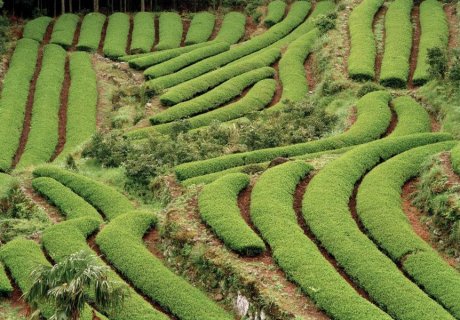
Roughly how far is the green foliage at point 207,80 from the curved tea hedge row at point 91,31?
13.7 m

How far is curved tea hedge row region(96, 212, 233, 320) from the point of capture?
29391 mm

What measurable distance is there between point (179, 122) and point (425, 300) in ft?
83.2

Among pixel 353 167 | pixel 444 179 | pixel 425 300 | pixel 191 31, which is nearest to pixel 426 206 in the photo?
pixel 444 179

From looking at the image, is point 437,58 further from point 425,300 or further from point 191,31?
point 191,31

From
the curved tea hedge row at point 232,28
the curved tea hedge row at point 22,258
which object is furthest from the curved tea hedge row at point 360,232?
the curved tea hedge row at point 232,28

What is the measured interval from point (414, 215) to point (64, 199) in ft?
54.8

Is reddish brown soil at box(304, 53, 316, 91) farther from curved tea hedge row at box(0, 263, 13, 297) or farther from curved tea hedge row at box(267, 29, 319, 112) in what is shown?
curved tea hedge row at box(0, 263, 13, 297)

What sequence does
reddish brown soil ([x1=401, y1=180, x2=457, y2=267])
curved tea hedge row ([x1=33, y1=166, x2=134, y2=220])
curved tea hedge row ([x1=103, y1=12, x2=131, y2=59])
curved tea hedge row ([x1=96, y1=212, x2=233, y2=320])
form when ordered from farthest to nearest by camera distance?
curved tea hedge row ([x1=103, y1=12, x2=131, y2=59]), curved tea hedge row ([x1=33, y1=166, x2=134, y2=220]), reddish brown soil ([x1=401, y1=180, x2=457, y2=267]), curved tea hedge row ([x1=96, y1=212, x2=233, y2=320])

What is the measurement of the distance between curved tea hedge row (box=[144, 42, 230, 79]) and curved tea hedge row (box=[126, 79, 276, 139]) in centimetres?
895

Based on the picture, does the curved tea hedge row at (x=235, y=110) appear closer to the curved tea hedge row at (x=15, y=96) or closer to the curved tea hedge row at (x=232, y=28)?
the curved tea hedge row at (x=15, y=96)

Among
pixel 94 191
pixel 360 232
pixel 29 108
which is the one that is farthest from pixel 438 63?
pixel 29 108

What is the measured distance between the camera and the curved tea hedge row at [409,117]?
44.6 m

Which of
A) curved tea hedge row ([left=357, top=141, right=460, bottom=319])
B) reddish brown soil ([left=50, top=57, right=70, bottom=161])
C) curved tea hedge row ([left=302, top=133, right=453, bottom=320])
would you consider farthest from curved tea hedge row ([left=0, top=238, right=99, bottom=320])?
reddish brown soil ([left=50, top=57, right=70, bottom=161])

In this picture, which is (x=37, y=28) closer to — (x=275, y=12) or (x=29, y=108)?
(x=29, y=108)
